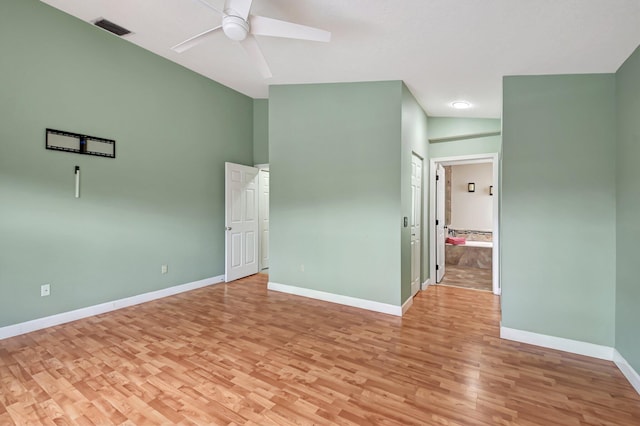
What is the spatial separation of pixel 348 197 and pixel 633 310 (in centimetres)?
280

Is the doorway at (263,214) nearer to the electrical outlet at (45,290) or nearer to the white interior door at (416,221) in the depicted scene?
the white interior door at (416,221)

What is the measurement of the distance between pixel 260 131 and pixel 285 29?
361 cm

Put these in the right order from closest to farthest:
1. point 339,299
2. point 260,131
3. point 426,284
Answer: point 339,299 → point 426,284 → point 260,131

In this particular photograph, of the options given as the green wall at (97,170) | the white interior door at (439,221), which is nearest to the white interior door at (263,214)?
the green wall at (97,170)

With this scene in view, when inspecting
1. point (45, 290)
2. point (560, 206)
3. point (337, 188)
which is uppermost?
point (337, 188)

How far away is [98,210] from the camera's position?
3.59 meters

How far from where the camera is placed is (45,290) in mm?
3186

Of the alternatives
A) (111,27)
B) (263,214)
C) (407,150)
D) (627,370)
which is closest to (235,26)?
(111,27)

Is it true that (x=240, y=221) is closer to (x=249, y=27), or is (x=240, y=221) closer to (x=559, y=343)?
(x=249, y=27)

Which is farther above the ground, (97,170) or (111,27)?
(111,27)

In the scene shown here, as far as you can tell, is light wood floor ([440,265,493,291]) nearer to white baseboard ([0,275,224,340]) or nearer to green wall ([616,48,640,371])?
green wall ([616,48,640,371])

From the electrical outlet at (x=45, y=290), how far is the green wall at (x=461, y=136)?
5347 mm

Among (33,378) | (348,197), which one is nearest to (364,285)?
(348,197)

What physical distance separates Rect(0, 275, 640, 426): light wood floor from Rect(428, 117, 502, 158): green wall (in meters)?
2.57
